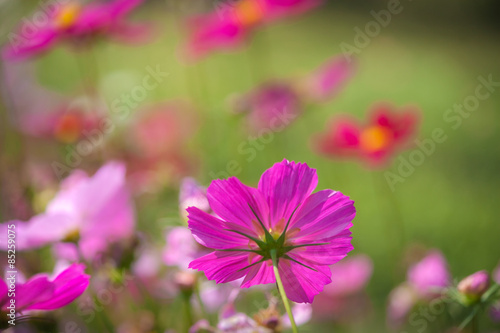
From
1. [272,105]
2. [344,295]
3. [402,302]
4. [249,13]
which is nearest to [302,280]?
[402,302]

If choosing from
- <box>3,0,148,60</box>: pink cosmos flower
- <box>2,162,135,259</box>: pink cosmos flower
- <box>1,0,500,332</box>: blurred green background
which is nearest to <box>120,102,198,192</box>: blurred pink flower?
<box>1,0,500,332</box>: blurred green background

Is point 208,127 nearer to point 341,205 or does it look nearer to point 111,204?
point 111,204

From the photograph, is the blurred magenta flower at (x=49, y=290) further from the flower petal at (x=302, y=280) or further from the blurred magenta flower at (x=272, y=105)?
the blurred magenta flower at (x=272, y=105)

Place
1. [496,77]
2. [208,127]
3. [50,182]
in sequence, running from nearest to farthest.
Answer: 1. [50,182]
2. [208,127]
3. [496,77]

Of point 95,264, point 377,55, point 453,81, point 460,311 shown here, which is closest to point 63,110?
point 95,264

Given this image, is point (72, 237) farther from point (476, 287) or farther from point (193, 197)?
point (476, 287)
